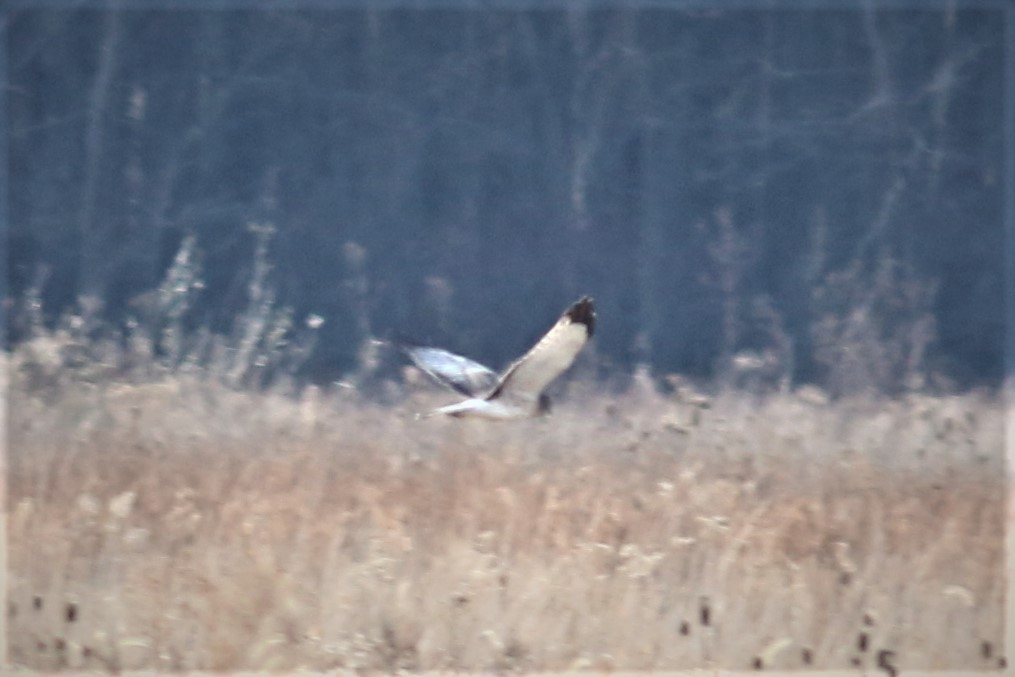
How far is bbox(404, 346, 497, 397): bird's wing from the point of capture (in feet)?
24.5

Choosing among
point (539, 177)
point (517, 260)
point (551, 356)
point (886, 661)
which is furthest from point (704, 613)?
point (539, 177)

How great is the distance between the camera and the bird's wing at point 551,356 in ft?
22.9

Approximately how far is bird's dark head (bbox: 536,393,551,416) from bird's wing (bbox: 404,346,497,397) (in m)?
0.19

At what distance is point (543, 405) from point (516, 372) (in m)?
0.30

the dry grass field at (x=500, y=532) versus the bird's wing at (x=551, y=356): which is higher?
the bird's wing at (x=551, y=356)

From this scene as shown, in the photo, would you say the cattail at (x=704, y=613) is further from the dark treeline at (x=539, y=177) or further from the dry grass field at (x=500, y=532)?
the dark treeline at (x=539, y=177)

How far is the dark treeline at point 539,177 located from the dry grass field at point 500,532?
10.2 inches

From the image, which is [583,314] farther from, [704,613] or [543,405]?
[704,613]

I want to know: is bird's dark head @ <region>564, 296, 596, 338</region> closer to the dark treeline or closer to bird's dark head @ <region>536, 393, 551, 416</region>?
bird's dark head @ <region>536, 393, 551, 416</region>

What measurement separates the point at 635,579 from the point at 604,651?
29 cm

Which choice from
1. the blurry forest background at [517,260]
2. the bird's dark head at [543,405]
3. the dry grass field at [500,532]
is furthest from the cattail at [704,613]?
the bird's dark head at [543,405]

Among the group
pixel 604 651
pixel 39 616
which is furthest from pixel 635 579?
pixel 39 616

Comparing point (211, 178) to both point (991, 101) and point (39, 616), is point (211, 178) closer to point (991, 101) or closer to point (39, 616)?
point (39, 616)

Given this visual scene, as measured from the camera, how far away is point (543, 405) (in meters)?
7.41
